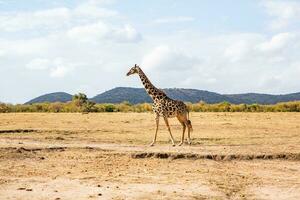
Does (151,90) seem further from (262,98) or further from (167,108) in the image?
(262,98)

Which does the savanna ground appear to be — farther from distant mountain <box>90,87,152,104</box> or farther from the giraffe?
distant mountain <box>90,87,152,104</box>

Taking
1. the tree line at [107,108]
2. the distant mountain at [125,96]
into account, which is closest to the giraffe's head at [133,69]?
the tree line at [107,108]

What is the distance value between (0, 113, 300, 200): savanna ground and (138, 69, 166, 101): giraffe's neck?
157cm

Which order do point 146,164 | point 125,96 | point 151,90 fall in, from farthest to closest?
point 125,96, point 151,90, point 146,164

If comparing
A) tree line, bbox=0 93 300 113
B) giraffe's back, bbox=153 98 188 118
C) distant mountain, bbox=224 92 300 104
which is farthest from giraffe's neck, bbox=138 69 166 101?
distant mountain, bbox=224 92 300 104

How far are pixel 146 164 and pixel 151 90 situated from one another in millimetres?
5250

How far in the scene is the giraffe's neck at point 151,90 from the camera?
21031 mm

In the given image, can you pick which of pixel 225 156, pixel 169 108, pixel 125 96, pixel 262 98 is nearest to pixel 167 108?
pixel 169 108

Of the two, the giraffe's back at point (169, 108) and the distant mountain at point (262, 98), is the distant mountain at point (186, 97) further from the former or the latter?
the giraffe's back at point (169, 108)

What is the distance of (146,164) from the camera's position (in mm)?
16391

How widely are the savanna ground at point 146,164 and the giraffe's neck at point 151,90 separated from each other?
1.57 meters

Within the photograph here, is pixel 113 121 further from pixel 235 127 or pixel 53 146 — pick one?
pixel 53 146

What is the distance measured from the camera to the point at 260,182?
14.0m

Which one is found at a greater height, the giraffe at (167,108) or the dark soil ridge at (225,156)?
the giraffe at (167,108)
